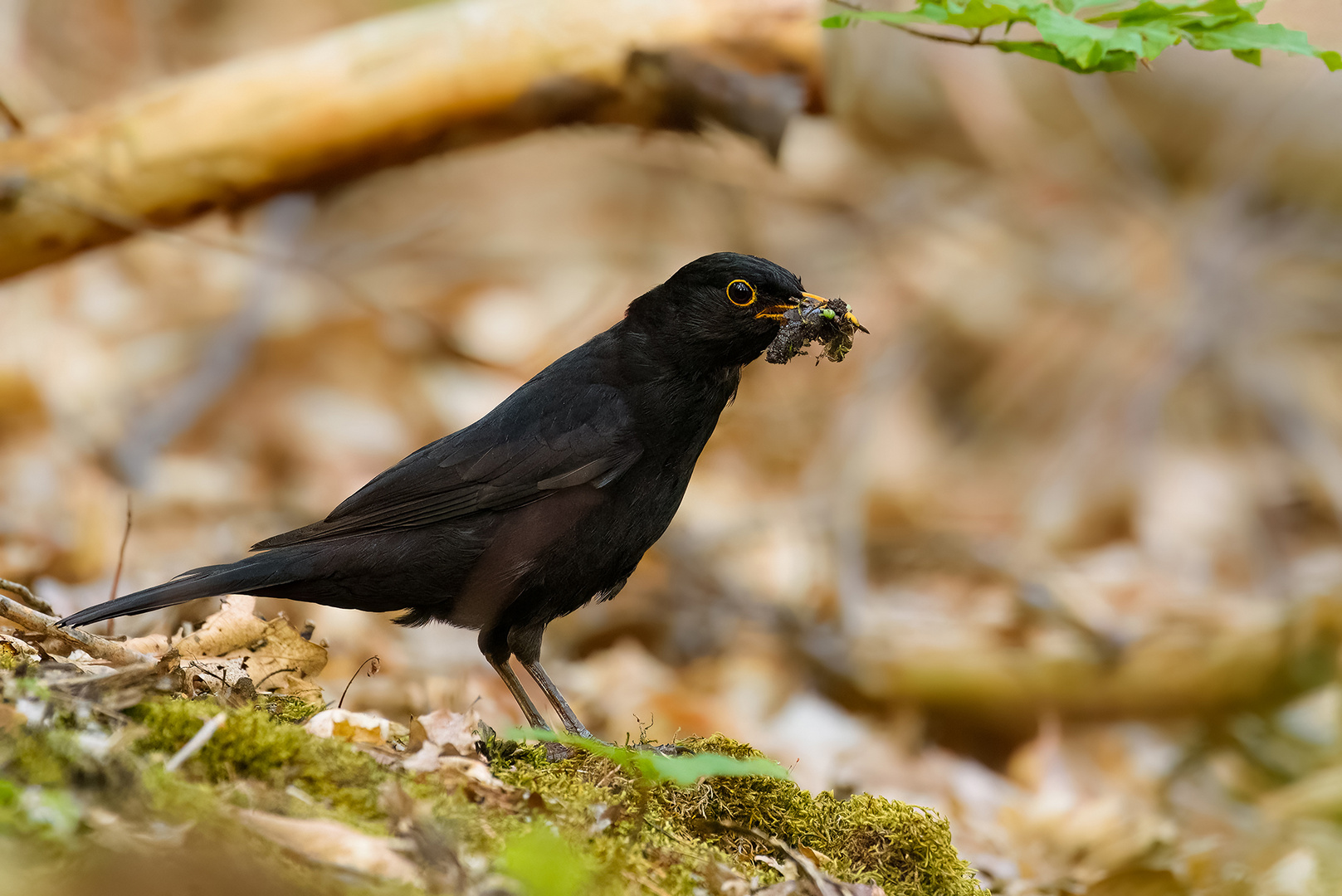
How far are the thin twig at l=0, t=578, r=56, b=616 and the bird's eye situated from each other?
2.30m

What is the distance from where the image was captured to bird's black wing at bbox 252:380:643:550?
3.28 meters

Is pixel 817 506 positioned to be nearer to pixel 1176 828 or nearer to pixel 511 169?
pixel 1176 828

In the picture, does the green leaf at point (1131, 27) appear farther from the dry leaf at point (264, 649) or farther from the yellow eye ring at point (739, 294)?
the dry leaf at point (264, 649)

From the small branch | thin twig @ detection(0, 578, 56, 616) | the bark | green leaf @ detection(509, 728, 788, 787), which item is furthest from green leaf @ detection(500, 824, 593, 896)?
the bark

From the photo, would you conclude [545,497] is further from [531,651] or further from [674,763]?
[674,763]

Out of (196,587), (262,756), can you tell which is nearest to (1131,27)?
(262,756)

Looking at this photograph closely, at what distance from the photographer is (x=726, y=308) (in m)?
3.47

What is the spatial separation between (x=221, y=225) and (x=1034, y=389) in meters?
6.45

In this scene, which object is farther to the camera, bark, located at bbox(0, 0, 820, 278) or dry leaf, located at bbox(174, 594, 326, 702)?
bark, located at bbox(0, 0, 820, 278)

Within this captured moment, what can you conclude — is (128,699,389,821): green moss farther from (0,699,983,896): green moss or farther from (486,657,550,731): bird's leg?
(486,657,550,731): bird's leg

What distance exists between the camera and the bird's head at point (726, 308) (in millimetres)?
3438

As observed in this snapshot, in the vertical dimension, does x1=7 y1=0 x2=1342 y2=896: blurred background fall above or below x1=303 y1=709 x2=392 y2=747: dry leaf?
above

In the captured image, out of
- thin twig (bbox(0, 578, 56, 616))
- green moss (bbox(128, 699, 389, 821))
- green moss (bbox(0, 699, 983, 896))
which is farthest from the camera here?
thin twig (bbox(0, 578, 56, 616))

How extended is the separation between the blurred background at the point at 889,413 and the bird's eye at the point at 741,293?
6.46 feet
